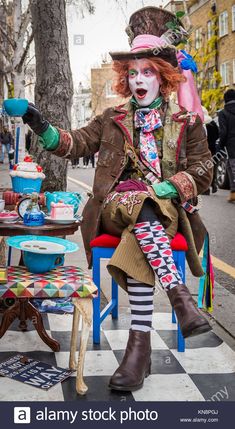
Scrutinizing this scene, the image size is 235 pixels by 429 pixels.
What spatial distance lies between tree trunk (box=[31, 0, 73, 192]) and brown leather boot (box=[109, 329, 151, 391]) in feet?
10.6

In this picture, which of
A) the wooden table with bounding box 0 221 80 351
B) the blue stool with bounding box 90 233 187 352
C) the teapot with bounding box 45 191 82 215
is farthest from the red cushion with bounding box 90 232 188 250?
the teapot with bounding box 45 191 82 215

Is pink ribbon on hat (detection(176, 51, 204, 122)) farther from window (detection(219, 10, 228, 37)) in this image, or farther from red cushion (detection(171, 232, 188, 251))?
window (detection(219, 10, 228, 37))

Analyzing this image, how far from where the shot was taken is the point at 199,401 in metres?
2.71

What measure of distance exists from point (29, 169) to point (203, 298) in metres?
1.26

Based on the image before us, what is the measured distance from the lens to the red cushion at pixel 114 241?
324 centimetres

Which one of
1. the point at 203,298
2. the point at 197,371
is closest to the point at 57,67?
the point at 203,298

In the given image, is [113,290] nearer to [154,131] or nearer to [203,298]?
[203,298]

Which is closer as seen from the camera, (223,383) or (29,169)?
(223,383)

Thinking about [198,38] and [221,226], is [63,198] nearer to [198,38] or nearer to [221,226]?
[221,226]

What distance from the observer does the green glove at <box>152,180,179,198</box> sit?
3.20 metres

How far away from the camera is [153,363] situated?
3.22m

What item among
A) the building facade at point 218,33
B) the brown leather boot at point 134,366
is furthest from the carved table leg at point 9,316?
the building facade at point 218,33

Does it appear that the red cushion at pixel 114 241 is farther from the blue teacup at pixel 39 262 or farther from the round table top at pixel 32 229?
the blue teacup at pixel 39 262

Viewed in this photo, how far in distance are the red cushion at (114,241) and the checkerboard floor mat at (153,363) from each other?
23.4 inches
